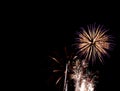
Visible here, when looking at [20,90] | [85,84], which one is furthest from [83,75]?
[20,90]

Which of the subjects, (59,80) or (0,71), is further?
(0,71)

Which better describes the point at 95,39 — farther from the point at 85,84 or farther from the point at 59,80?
the point at 59,80

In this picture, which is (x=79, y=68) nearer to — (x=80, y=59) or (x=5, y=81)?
(x=80, y=59)

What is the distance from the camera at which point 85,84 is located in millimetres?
27672

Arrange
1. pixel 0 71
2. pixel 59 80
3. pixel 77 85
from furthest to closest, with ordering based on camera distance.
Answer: pixel 0 71, pixel 59 80, pixel 77 85

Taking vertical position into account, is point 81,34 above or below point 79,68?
above

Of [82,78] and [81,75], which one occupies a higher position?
[81,75]

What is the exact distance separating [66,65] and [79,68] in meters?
1.76

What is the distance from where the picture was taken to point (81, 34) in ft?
88.5

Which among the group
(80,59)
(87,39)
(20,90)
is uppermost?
(87,39)

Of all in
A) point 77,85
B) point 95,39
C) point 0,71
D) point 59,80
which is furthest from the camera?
point 0,71

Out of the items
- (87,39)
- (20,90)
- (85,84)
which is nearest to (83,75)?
(85,84)

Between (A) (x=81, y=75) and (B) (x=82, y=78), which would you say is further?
(B) (x=82, y=78)

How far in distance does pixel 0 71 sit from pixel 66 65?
11872mm
